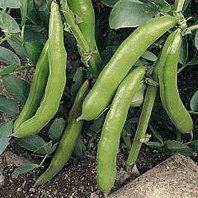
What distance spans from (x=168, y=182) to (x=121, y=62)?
1.35 ft

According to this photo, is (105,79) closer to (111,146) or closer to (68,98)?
(111,146)

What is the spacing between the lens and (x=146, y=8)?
1436mm

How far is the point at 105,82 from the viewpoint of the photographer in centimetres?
140

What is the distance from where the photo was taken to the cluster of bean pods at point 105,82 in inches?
53.2

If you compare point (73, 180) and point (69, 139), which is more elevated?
point (69, 139)

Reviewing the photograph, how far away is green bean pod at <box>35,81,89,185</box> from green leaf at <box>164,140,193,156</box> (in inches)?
9.2

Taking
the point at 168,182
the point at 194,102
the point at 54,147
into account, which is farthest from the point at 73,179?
the point at 194,102

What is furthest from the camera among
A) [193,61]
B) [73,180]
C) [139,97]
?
[73,180]

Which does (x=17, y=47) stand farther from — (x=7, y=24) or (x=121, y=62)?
(x=121, y=62)

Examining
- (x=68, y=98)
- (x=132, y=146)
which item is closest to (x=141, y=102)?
(x=132, y=146)

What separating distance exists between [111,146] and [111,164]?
5 centimetres

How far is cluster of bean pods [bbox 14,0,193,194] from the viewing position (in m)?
1.35

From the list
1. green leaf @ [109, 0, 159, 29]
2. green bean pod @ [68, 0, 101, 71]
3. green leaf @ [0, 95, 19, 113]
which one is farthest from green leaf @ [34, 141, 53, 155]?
green leaf @ [109, 0, 159, 29]

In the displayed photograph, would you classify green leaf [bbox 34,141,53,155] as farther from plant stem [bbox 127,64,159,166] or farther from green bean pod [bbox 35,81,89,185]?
plant stem [bbox 127,64,159,166]
